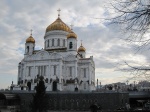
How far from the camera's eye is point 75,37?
5206 cm

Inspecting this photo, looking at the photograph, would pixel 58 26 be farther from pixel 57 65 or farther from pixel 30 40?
pixel 57 65

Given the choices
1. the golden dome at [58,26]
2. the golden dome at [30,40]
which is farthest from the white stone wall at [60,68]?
the golden dome at [58,26]

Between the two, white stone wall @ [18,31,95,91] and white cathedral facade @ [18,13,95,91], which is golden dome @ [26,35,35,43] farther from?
white stone wall @ [18,31,95,91]

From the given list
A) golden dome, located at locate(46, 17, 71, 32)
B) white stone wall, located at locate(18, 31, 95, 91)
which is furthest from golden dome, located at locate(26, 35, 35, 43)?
golden dome, located at locate(46, 17, 71, 32)

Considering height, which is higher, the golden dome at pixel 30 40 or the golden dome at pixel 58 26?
the golden dome at pixel 58 26

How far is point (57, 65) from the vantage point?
4881cm

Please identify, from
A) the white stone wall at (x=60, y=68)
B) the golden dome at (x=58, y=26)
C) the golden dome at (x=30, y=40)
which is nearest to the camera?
the white stone wall at (x=60, y=68)

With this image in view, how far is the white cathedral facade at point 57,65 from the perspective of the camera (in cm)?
4850

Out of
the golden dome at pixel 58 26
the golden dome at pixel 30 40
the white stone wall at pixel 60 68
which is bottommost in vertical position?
the white stone wall at pixel 60 68

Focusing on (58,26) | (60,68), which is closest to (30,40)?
(58,26)

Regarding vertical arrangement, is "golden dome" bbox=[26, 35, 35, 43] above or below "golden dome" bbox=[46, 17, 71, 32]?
below

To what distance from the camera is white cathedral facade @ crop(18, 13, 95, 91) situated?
48.5 meters

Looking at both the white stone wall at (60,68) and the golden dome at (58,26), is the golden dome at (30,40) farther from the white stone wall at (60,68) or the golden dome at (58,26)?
the golden dome at (58,26)

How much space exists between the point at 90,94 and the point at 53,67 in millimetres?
14798
